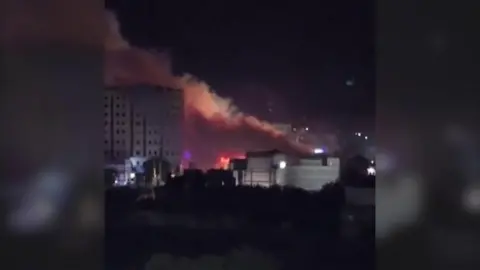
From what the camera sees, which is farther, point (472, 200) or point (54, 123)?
point (54, 123)

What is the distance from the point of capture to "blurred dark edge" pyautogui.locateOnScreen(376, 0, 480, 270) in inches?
67.2

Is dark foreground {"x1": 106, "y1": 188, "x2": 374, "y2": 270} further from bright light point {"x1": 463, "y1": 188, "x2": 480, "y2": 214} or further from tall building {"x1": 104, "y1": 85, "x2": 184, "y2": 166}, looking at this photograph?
bright light point {"x1": 463, "y1": 188, "x2": 480, "y2": 214}

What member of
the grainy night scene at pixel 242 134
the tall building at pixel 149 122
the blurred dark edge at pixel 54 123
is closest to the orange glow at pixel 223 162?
the grainy night scene at pixel 242 134

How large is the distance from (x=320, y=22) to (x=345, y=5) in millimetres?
75

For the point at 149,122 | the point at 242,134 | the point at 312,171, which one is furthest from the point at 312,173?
the point at 149,122

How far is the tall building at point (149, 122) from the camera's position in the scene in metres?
1.78

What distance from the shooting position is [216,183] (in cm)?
178

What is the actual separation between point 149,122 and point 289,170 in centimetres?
38

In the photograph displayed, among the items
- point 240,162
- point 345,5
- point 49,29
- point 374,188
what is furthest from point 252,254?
point 49,29

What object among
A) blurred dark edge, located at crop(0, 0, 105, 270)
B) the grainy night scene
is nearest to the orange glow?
the grainy night scene

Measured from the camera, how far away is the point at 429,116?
68.0 inches

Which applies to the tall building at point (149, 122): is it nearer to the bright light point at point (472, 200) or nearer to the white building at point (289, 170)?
the white building at point (289, 170)

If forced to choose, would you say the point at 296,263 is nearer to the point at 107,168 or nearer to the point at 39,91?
the point at 107,168

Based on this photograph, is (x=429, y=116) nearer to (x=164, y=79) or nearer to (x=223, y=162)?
(x=223, y=162)
